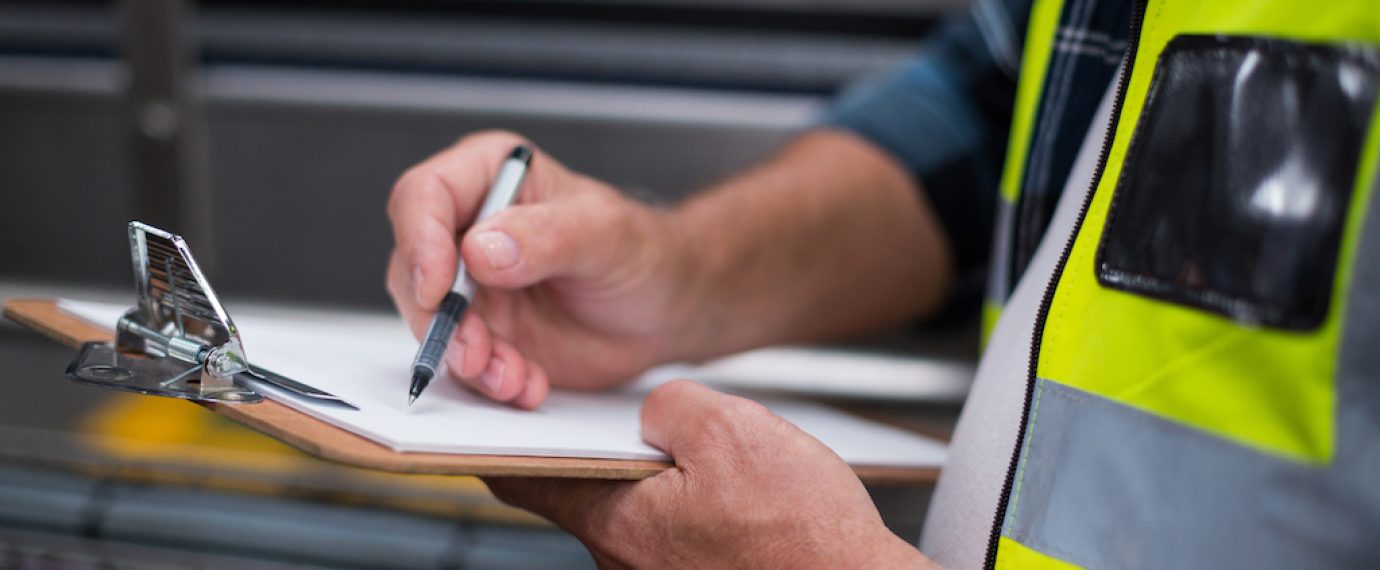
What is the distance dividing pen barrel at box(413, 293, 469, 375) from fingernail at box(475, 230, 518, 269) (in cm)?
5

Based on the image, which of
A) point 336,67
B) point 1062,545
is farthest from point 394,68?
point 1062,545

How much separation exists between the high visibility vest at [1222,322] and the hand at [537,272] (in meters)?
0.37

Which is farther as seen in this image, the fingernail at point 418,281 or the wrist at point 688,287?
the wrist at point 688,287

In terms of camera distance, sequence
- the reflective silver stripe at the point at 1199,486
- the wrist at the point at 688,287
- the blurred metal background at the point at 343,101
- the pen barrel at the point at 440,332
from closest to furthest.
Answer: the reflective silver stripe at the point at 1199,486
the pen barrel at the point at 440,332
the wrist at the point at 688,287
the blurred metal background at the point at 343,101

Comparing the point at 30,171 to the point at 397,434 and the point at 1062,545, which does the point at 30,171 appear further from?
the point at 1062,545

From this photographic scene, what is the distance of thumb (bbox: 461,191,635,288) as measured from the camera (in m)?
0.74

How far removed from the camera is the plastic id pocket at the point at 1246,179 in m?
0.46

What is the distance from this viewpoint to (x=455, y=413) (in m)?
0.68

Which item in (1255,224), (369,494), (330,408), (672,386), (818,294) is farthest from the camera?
(818,294)

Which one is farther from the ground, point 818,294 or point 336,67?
point 336,67

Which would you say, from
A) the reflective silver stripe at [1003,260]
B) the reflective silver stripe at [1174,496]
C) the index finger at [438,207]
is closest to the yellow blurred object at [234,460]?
the index finger at [438,207]

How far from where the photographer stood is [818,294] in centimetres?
120

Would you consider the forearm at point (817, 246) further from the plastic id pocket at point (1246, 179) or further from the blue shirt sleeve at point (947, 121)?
the plastic id pocket at point (1246, 179)

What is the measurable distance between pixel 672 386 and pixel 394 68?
2.86 ft
